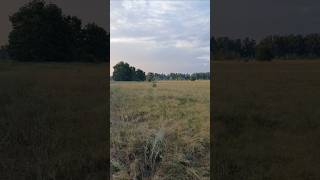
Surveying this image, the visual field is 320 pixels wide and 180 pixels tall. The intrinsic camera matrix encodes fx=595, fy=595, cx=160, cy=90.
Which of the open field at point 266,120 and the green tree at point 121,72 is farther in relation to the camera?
the open field at point 266,120

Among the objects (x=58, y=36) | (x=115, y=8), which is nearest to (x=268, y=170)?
(x=115, y=8)

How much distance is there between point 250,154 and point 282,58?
6.57ft

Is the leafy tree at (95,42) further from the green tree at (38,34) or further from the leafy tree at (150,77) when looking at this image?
the leafy tree at (150,77)

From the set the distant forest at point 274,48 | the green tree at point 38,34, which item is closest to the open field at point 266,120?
the distant forest at point 274,48

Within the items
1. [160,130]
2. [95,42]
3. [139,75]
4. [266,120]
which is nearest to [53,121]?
[95,42]

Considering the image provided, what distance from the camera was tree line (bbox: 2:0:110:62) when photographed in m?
8.30

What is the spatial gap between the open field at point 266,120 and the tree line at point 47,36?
1829 mm

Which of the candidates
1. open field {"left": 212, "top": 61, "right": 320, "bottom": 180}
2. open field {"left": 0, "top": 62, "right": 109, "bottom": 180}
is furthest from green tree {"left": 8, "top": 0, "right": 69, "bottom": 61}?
open field {"left": 212, "top": 61, "right": 320, "bottom": 180}

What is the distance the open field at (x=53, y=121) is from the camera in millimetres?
7242

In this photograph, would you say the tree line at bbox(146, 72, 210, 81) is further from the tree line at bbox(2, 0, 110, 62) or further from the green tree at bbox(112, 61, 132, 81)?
the tree line at bbox(2, 0, 110, 62)

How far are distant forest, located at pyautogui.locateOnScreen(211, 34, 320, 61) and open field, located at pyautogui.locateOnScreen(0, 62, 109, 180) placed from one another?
1.86 m

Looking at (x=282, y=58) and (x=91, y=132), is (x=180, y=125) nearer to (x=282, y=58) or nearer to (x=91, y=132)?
(x=91, y=132)

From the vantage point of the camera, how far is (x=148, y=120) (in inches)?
283

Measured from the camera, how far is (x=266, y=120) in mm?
8172
